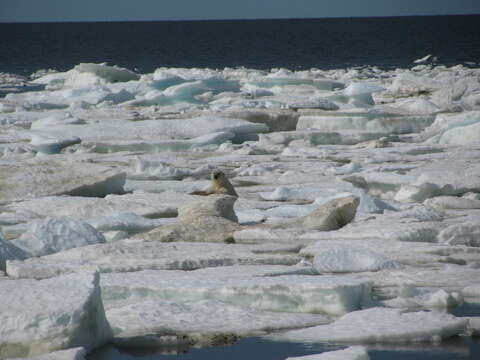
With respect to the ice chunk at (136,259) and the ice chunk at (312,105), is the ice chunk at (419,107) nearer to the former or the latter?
the ice chunk at (312,105)

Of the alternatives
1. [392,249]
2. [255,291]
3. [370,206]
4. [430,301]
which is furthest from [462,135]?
[255,291]

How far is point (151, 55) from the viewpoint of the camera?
46812 mm

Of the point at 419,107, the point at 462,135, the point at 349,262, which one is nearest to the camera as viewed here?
the point at 349,262

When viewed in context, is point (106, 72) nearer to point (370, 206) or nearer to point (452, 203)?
point (452, 203)

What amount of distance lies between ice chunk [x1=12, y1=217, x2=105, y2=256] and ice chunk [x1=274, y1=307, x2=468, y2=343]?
1.72 metres

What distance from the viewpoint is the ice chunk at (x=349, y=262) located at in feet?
13.7

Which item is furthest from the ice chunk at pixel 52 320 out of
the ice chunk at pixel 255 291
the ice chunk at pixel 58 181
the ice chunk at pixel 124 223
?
the ice chunk at pixel 58 181

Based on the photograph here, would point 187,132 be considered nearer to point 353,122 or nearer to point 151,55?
point 353,122

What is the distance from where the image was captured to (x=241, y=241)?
4977 mm

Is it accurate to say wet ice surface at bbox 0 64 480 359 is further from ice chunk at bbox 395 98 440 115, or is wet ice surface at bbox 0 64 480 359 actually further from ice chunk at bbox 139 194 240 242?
ice chunk at bbox 395 98 440 115

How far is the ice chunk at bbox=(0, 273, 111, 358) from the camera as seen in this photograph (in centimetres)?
287

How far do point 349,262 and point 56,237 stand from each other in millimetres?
1465

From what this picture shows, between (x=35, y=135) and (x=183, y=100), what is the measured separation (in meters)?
5.74

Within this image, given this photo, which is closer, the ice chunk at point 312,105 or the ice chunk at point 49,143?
the ice chunk at point 49,143
